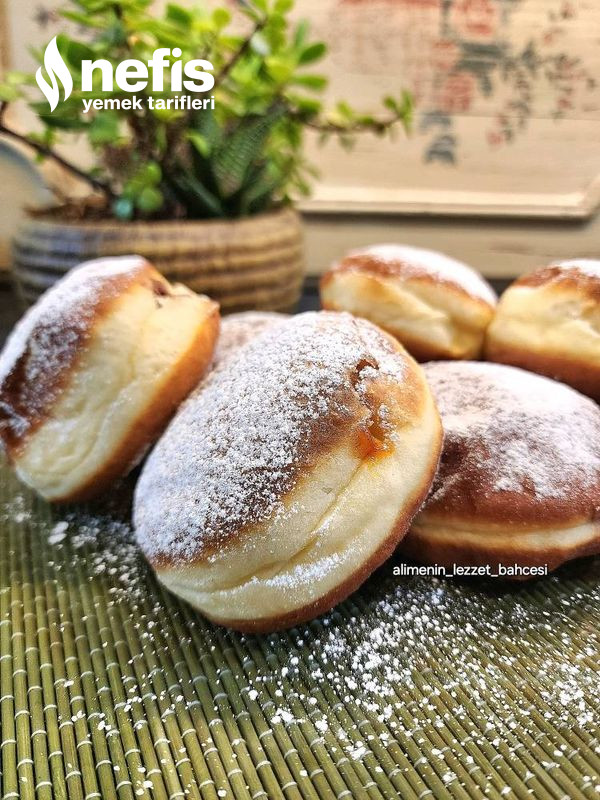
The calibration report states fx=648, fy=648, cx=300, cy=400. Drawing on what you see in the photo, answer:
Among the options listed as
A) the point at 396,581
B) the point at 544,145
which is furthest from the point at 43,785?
the point at 544,145

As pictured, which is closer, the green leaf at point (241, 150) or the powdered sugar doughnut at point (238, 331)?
the powdered sugar doughnut at point (238, 331)

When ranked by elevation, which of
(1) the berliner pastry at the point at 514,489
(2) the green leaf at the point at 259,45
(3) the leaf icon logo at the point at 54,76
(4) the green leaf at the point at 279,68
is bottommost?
(1) the berliner pastry at the point at 514,489

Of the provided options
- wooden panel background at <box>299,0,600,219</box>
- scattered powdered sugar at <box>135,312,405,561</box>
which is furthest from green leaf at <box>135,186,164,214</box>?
wooden panel background at <box>299,0,600,219</box>

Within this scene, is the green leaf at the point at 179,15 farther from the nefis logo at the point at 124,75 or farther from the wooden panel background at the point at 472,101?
the wooden panel background at the point at 472,101

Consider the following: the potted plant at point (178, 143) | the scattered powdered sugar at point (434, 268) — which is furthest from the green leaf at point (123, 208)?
the scattered powdered sugar at point (434, 268)

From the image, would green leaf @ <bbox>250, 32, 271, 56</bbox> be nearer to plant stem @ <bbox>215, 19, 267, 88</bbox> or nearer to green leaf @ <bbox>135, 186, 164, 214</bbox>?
plant stem @ <bbox>215, 19, 267, 88</bbox>

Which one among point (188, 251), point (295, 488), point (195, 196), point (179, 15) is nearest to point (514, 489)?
point (295, 488)
